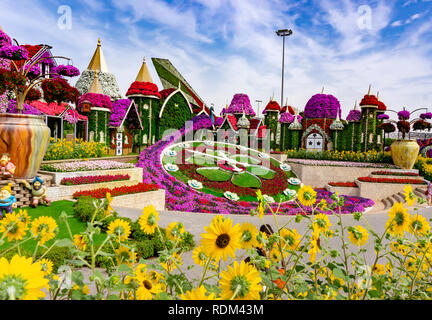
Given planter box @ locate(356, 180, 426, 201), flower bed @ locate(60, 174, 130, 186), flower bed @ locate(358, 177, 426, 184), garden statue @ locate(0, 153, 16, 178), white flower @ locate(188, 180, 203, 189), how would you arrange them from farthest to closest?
planter box @ locate(356, 180, 426, 201) < flower bed @ locate(358, 177, 426, 184) < white flower @ locate(188, 180, 203, 189) < flower bed @ locate(60, 174, 130, 186) < garden statue @ locate(0, 153, 16, 178)

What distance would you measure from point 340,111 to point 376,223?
20.9 metres

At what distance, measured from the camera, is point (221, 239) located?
1.29 meters

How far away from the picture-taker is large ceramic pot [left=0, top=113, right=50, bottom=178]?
26.2 ft

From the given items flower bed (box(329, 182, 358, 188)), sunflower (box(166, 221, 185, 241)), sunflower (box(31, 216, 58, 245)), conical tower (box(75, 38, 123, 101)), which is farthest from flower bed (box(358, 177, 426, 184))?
conical tower (box(75, 38, 123, 101))

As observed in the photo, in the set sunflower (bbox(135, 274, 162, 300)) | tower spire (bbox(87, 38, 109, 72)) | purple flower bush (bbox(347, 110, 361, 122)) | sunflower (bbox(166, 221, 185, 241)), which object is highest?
tower spire (bbox(87, 38, 109, 72))

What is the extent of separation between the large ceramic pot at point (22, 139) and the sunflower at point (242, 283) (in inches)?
353

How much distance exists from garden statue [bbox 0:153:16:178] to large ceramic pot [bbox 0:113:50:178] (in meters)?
0.29

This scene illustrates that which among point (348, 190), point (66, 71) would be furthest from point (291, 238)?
point (348, 190)

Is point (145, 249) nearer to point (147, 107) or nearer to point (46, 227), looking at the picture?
point (46, 227)

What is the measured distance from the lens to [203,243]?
4.23 feet

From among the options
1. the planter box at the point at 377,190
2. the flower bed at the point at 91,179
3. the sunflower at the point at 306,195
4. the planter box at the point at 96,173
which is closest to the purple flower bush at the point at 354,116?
the planter box at the point at 377,190

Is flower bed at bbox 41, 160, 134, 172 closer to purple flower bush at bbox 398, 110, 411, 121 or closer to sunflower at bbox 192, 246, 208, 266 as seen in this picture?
sunflower at bbox 192, 246, 208, 266

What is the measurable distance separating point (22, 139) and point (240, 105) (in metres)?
29.9
